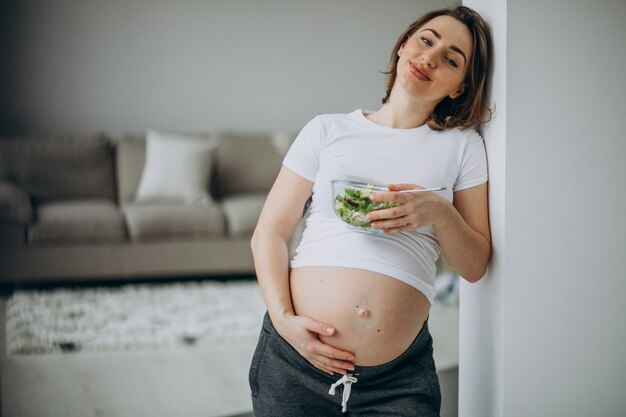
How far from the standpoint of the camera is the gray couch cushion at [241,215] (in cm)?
424

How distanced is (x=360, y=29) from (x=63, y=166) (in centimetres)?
264

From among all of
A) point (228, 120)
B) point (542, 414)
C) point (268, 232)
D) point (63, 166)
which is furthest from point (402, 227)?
point (228, 120)

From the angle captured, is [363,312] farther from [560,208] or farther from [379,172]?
[560,208]

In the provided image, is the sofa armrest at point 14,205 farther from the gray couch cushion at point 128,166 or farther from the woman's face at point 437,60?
the woman's face at point 437,60

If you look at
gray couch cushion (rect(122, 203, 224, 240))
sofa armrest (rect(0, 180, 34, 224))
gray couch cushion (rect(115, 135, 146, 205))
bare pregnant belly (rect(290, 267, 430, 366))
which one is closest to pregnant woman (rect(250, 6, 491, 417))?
bare pregnant belly (rect(290, 267, 430, 366))

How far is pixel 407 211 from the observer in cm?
110

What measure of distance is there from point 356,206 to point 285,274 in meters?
0.28

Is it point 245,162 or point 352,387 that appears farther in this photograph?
point 245,162

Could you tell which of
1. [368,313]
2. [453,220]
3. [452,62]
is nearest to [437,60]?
[452,62]

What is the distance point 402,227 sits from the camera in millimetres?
1123

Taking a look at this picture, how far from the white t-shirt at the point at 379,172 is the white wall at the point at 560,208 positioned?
0.08m

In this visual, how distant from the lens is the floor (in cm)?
230

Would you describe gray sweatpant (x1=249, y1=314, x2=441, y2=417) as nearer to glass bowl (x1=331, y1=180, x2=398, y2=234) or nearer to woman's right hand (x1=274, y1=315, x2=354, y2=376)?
woman's right hand (x1=274, y1=315, x2=354, y2=376)

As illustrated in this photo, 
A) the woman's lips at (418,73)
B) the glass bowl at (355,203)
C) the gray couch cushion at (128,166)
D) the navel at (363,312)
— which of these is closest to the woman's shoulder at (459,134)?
the woman's lips at (418,73)
